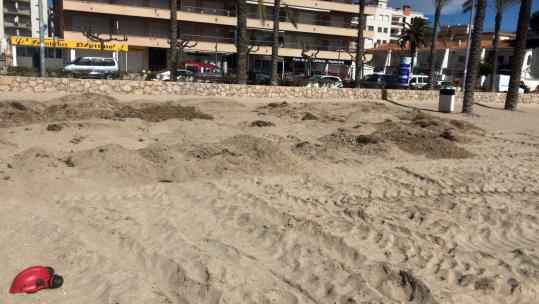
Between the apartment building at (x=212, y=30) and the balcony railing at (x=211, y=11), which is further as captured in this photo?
the balcony railing at (x=211, y=11)

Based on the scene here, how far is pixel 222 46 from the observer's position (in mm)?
51625

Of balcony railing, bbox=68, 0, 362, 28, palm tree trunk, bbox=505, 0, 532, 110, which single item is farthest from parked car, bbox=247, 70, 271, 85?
balcony railing, bbox=68, 0, 362, 28

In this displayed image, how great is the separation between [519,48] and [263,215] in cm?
2125

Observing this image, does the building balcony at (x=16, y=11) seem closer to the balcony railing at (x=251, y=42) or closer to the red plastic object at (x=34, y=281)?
the balcony railing at (x=251, y=42)

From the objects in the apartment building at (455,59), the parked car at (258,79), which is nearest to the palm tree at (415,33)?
the apartment building at (455,59)

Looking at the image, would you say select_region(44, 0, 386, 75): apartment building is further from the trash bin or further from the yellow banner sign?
the trash bin

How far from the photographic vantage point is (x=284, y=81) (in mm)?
25312

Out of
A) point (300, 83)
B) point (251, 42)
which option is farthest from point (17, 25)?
point (300, 83)

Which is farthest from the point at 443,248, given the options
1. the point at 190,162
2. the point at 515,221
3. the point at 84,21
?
the point at 84,21

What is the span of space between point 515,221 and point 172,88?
15260 millimetres

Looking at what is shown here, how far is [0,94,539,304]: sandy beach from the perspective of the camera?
4.42 meters

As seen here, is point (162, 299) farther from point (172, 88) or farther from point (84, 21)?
point (84, 21)

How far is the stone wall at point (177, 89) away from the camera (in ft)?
57.7

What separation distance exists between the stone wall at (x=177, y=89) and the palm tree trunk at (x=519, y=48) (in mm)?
4400
